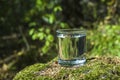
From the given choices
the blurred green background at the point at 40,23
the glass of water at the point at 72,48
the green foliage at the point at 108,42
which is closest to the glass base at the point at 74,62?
the glass of water at the point at 72,48

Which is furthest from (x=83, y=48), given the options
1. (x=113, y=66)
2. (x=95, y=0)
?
(x=95, y=0)

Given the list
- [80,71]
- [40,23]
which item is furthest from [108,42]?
[80,71]

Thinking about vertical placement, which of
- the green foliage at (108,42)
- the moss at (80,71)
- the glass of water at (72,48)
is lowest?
the green foliage at (108,42)

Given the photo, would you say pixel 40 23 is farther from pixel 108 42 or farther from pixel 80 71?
pixel 80 71

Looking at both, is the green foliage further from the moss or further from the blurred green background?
the moss

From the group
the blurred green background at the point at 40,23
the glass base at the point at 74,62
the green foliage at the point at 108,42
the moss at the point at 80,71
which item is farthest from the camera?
the blurred green background at the point at 40,23

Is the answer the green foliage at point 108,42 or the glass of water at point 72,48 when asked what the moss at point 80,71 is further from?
the green foliage at point 108,42

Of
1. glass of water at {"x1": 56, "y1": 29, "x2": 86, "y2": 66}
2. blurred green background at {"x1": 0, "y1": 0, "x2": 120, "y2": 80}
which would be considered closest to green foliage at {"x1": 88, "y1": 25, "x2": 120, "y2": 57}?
blurred green background at {"x1": 0, "y1": 0, "x2": 120, "y2": 80}
